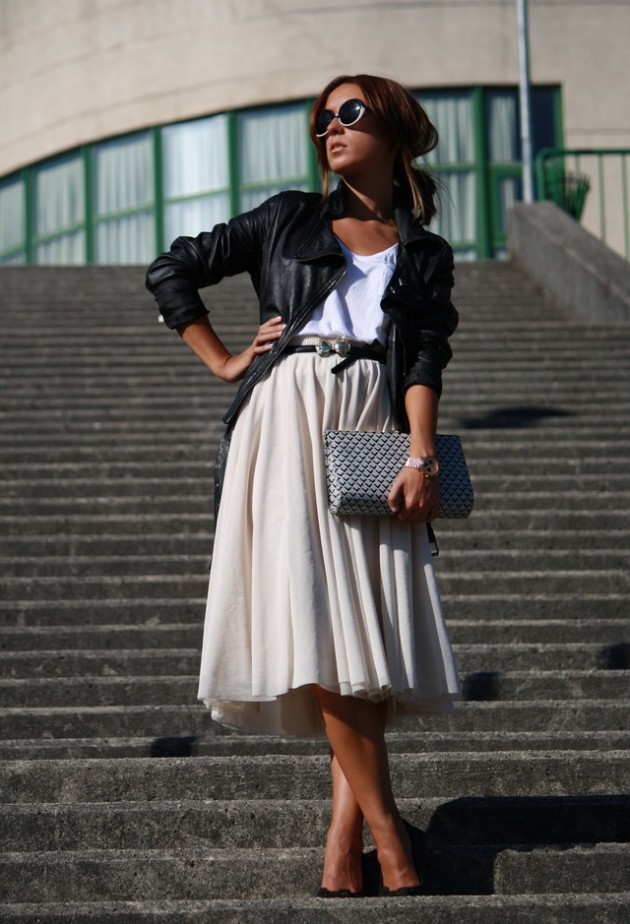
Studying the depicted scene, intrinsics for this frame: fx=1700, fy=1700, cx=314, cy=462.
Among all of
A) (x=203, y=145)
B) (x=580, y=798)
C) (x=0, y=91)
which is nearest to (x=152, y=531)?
(x=580, y=798)

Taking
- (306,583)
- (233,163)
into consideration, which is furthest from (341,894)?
(233,163)

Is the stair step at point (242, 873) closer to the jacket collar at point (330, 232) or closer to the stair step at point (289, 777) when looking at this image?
the stair step at point (289, 777)

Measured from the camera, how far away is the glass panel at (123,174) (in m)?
23.1

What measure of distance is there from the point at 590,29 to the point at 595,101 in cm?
97

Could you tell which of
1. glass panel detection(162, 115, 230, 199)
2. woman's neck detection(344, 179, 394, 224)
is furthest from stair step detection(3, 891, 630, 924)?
glass panel detection(162, 115, 230, 199)

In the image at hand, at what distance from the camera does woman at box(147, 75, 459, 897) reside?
3.90 m

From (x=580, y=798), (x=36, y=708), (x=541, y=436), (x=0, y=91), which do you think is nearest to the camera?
(x=580, y=798)

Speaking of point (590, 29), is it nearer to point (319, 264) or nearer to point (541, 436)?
point (541, 436)

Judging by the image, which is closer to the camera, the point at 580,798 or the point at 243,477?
the point at 243,477

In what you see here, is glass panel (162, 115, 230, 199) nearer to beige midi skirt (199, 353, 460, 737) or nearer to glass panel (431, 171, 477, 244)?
glass panel (431, 171, 477, 244)

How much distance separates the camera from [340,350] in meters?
4.10

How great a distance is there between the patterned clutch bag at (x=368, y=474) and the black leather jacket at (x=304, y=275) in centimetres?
18

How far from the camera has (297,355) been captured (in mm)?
4117

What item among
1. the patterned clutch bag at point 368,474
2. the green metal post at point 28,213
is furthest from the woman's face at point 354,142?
the green metal post at point 28,213
